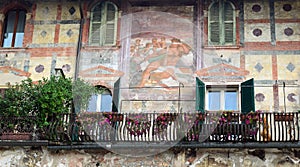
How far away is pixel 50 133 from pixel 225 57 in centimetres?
563

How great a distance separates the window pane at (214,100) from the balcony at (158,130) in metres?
1.69

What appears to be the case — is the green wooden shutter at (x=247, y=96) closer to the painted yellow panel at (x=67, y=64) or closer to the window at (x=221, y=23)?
the window at (x=221, y=23)

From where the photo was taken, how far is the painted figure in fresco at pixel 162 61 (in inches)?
730

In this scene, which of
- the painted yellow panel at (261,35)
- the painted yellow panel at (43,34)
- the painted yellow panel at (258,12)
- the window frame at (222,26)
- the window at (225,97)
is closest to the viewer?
the window at (225,97)

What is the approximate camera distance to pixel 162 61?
18750mm

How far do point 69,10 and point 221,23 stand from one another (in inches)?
186

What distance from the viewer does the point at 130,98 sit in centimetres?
1836

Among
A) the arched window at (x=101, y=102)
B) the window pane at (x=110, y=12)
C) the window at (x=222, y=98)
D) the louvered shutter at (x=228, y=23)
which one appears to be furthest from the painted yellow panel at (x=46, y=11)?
the window at (x=222, y=98)

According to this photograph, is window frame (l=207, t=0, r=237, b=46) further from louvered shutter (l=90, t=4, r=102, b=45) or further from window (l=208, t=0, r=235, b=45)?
louvered shutter (l=90, t=4, r=102, b=45)

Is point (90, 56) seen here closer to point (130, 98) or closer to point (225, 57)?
point (130, 98)

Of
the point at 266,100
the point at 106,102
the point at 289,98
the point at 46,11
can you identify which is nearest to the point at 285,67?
the point at 289,98

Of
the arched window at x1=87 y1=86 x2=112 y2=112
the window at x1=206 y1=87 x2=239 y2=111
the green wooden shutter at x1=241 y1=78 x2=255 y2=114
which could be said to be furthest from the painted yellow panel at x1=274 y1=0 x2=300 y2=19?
the arched window at x1=87 y1=86 x2=112 y2=112

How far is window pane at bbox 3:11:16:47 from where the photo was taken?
19.8 meters

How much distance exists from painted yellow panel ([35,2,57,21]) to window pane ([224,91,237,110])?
19.4ft
